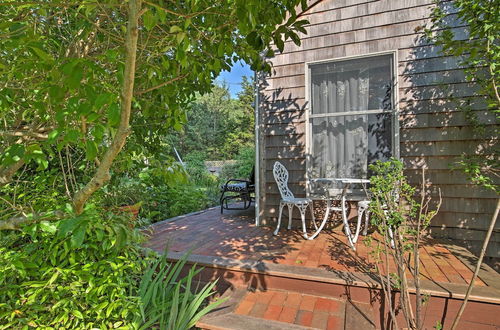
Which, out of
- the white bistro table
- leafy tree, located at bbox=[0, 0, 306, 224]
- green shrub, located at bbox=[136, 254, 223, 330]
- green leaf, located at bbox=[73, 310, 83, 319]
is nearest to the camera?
leafy tree, located at bbox=[0, 0, 306, 224]

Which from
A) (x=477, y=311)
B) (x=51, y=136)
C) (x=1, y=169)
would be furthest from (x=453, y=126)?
(x=1, y=169)

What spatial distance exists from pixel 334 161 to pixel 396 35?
1703mm

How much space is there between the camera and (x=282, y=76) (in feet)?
12.3

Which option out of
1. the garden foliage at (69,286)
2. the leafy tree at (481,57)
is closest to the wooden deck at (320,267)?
the leafy tree at (481,57)

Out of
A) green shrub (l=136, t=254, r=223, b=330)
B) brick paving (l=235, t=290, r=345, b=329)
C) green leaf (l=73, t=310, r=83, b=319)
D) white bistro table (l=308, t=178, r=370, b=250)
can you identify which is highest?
white bistro table (l=308, t=178, r=370, b=250)

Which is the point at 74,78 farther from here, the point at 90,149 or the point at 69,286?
the point at 69,286

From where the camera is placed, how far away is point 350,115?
11.5ft

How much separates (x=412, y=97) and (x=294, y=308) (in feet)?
9.12

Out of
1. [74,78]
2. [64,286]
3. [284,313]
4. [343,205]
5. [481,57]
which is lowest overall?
[284,313]

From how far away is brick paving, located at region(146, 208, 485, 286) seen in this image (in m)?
2.21

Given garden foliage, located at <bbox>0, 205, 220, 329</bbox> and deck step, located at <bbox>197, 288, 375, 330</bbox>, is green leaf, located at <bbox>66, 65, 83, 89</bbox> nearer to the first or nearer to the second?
garden foliage, located at <bbox>0, 205, 220, 329</bbox>

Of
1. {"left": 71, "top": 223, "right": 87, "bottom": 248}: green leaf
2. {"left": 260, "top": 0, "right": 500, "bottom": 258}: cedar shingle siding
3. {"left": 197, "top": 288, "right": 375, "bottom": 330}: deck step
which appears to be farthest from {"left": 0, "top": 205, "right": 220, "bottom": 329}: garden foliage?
{"left": 260, "top": 0, "right": 500, "bottom": 258}: cedar shingle siding

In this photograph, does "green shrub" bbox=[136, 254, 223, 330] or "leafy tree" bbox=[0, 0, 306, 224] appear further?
"green shrub" bbox=[136, 254, 223, 330]

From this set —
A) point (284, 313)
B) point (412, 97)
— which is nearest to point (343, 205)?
point (284, 313)
